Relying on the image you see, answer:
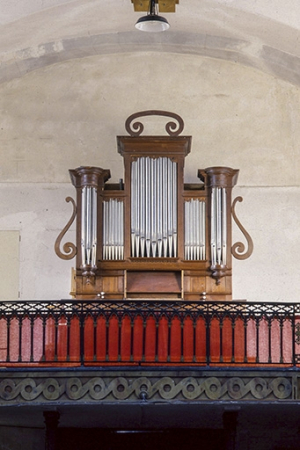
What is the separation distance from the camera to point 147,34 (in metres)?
16.5

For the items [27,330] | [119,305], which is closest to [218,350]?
[119,305]

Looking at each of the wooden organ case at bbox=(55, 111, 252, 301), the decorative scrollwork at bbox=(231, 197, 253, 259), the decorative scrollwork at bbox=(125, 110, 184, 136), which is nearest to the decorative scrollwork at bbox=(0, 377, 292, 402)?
the wooden organ case at bbox=(55, 111, 252, 301)

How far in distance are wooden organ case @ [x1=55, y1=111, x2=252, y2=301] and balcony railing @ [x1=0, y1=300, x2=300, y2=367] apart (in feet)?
7.62

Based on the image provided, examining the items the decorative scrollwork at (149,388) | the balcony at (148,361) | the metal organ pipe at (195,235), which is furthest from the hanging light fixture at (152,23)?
the decorative scrollwork at (149,388)

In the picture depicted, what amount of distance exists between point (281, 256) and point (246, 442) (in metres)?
4.08

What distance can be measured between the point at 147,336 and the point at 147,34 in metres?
6.09

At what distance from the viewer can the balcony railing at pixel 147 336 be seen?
12430 mm

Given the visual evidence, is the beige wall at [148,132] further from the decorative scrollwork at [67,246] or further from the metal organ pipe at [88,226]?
the metal organ pipe at [88,226]

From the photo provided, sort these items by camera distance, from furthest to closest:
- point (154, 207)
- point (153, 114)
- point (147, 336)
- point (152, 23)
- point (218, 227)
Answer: point (153, 114)
point (154, 207)
point (218, 227)
point (152, 23)
point (147, 336)

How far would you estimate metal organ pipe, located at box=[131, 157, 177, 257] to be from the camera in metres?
15.2

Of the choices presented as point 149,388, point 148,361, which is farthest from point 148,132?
point 149,388

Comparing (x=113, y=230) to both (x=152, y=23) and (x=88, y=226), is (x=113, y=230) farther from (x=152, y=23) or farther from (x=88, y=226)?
(x=152, y=23)

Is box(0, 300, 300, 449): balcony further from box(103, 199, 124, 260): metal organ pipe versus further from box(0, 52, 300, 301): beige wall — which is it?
box(0, 52, 300, 301): beige wall

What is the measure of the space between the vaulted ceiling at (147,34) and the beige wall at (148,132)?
335mm
